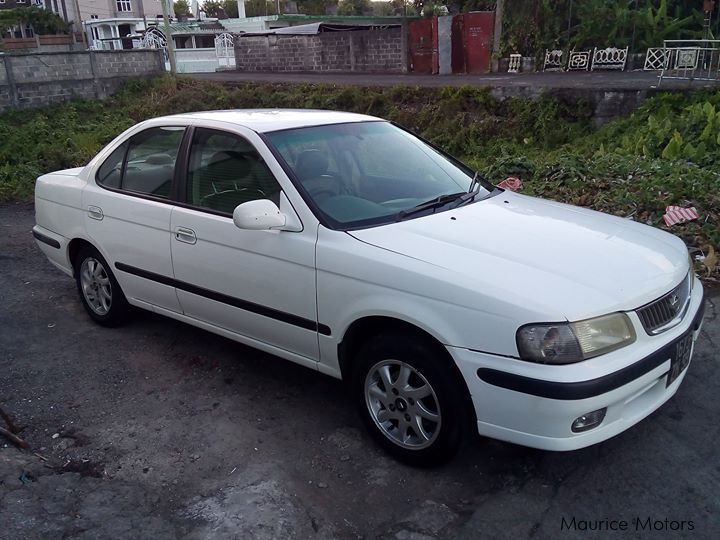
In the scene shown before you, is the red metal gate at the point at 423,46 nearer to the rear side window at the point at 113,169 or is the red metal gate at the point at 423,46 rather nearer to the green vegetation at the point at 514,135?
the green vegetation at the point at 514,135

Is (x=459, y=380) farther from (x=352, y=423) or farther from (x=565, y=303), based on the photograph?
(x=352, y=423)

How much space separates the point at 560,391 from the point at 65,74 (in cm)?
1713

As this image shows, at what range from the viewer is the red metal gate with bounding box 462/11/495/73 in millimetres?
21469

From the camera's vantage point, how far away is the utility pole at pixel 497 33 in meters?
20.7

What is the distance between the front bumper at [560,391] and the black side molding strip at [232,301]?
3.07 feet

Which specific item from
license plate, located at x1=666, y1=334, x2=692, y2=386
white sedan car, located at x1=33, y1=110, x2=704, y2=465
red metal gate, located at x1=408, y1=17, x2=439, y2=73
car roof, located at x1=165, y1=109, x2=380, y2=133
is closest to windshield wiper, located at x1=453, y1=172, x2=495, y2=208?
white sedan car, located at x1=33, y1=110, x2=704, y2=465

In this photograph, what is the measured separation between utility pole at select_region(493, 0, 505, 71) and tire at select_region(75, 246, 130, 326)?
18.4 meters

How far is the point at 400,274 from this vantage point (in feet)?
10.1

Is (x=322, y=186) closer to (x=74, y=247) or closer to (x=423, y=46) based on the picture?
(x=74, y=247)

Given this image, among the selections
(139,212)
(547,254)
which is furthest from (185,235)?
(547,254)

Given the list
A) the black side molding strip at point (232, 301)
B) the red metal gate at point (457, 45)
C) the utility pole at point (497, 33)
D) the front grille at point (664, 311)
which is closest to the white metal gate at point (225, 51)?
the red metal gate at point (457, 45)

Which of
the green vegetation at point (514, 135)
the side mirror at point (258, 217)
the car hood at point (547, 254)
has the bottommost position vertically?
the green vegetation at point (514, 135)

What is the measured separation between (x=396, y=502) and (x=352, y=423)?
77 centimetres

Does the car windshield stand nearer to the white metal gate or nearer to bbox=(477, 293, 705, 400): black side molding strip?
bbox=(477, 293, 705, 400): black side molding strip
